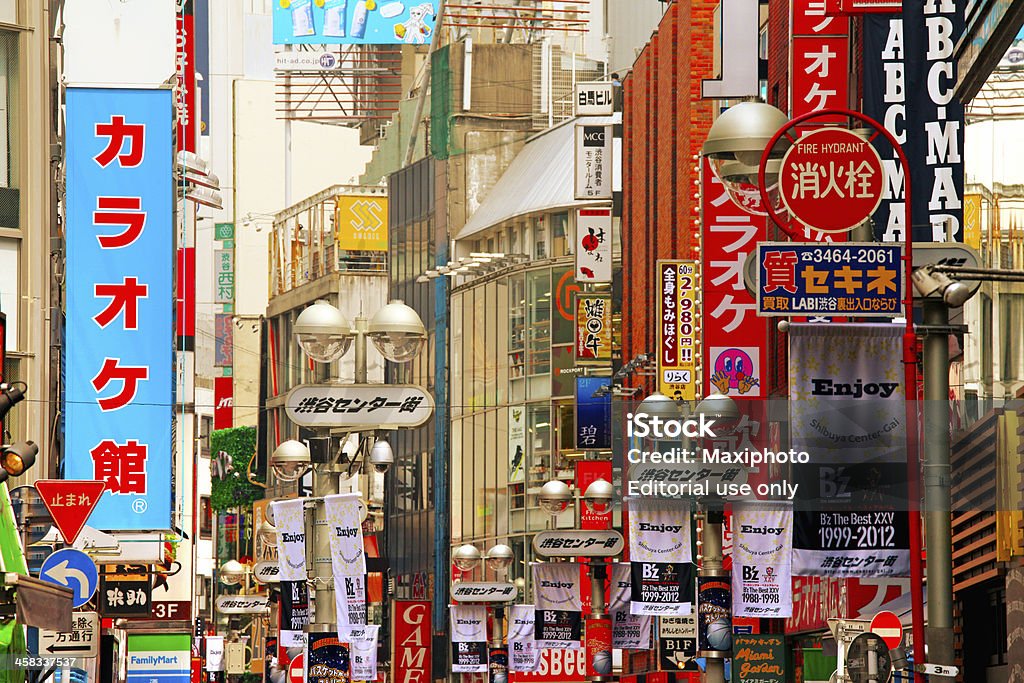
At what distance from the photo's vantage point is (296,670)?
154 ft

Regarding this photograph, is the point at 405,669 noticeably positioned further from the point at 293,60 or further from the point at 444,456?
the point at 293,60

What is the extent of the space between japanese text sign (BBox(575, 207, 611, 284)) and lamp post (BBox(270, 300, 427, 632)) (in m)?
34.6

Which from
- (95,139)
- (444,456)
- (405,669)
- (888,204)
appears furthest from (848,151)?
(444,456)

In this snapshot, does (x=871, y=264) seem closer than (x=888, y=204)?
Yes

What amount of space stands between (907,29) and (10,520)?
44.4 feet

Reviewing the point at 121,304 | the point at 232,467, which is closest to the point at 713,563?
the point at 121,304

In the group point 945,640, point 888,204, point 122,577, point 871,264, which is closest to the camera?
point 945,640

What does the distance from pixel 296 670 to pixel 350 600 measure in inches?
887

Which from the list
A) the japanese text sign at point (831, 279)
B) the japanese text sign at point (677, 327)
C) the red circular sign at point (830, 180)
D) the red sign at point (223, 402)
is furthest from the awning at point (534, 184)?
the japanese text sign at point (831, 279)

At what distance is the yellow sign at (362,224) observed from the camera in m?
109

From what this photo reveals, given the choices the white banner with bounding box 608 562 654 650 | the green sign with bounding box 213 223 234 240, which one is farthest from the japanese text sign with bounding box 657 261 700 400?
the green sign with bounding box 213 223 234 240

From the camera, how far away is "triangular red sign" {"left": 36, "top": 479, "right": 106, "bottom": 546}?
2669cm

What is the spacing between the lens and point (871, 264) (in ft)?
55.8

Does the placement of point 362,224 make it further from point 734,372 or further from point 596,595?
point 734,372
